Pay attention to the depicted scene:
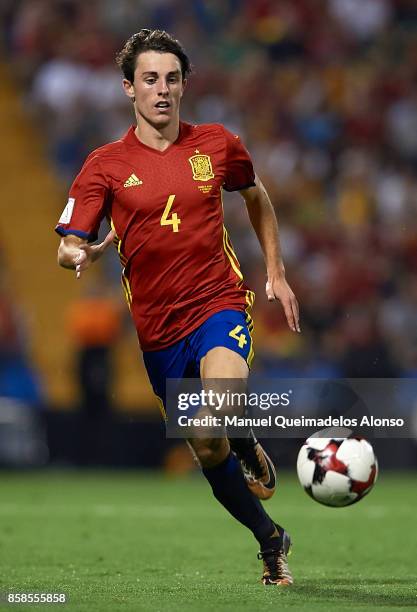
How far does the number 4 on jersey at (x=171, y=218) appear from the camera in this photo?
21.1 feet

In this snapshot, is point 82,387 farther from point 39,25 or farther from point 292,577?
point 292,577

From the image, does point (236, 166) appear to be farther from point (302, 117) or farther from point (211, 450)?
point (302, 117)

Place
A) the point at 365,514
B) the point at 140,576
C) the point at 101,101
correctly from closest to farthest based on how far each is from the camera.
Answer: the point at 140,576
the point at 365,514
the point at 101,101

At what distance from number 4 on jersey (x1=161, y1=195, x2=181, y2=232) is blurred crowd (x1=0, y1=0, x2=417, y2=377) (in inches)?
317

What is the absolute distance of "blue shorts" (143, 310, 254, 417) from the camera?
6.30 meters

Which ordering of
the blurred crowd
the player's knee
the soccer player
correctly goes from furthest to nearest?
the blurred crowd < the soccer player < the player's knee

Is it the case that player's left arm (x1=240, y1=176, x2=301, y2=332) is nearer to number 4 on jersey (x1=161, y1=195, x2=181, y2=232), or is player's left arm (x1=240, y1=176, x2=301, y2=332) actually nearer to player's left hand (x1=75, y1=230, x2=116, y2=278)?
number 4 on jersey (x1=161, y1=195, x2=181, y2=232)

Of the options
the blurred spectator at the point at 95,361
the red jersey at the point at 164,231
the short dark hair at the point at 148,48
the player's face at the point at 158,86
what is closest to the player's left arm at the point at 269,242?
the red jersey at the point at 164,231

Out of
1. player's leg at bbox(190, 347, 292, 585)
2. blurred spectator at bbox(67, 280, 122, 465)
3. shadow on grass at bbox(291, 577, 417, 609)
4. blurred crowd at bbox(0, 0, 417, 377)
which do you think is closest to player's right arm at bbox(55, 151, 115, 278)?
player's leg at bbox(190, 347, 292, 585)

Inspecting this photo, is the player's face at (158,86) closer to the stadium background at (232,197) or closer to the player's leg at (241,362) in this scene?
the player's leg at (241,362)

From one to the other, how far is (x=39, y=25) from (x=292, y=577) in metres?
11.9

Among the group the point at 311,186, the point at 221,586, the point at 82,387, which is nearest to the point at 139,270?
the point at 221,586

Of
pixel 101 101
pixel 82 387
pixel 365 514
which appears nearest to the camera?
pixel 365 514

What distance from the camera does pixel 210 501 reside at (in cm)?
1190
